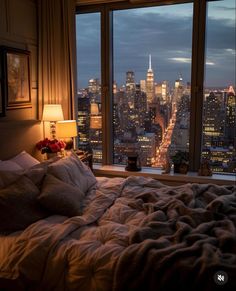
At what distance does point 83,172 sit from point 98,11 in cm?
226

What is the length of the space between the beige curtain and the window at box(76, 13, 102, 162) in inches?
9.9

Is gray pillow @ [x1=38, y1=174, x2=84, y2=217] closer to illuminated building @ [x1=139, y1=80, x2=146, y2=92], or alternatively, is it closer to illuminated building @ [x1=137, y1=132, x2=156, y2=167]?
illuminated building @ [x1=137, y1=132, x2=156, y2=167]

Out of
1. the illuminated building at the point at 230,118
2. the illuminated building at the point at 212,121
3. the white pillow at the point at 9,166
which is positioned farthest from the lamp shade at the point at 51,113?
the illuminated building at the point at 230,118

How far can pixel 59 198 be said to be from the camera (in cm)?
218

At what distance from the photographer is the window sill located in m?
3.63

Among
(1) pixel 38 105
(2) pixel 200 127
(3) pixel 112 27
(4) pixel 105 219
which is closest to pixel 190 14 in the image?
(3) pixel 112 27

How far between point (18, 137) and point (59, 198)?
1.23m

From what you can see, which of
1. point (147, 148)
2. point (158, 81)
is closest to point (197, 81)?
point (158, 81)

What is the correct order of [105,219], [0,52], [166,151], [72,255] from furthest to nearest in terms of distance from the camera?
1. [166,151]
2. [0,52]
3. [105,219]
4. [72,255]

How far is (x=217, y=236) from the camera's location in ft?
5.95

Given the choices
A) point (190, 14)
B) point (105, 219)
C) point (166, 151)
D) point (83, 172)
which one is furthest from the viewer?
point (166, 151)

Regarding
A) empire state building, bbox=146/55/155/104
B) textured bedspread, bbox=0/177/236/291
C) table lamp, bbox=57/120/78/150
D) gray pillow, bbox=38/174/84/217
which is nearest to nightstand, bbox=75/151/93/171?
table lamp, bbox=57/120/78/150

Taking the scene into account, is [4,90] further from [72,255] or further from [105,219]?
[72,255]

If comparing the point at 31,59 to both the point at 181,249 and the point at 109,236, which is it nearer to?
the point at 109,236
